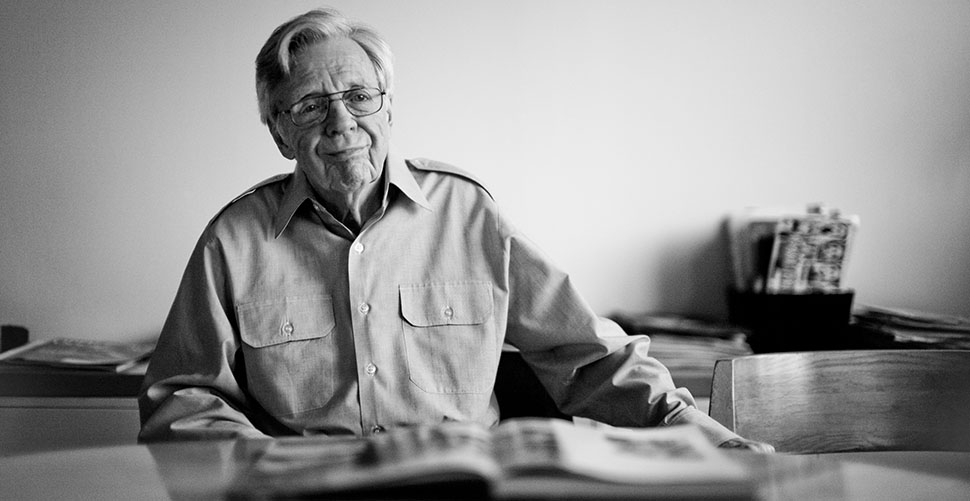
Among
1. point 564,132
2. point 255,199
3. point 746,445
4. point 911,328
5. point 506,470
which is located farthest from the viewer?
point 564,132

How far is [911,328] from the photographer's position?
207 cm

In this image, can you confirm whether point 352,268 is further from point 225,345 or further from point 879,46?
point 879,46

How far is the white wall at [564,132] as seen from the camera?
2.11m

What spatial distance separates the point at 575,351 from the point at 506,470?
0.75 meters

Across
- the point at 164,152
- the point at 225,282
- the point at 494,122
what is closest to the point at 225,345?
the point at 225,282

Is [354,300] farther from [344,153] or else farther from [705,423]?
[705,423]

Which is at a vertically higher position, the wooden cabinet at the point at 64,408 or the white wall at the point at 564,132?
the white wall at the point at 564,132

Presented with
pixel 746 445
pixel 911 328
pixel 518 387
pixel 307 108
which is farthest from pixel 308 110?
pixel 911 328

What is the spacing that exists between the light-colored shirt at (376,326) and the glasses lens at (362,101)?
0.09 meters

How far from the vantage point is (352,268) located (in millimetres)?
1484

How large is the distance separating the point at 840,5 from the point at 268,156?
1.42 m

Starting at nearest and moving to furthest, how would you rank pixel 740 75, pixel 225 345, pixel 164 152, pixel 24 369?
pixel 225 345
pixel 24 369
pixel 164 152
pixel 740 75

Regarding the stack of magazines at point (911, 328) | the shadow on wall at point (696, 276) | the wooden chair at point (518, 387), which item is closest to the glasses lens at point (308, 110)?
the wooden chair at point (518, 387)

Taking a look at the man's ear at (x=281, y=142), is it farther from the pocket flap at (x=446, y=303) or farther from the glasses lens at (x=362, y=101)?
the pocket flap at (x=446, y=303)
